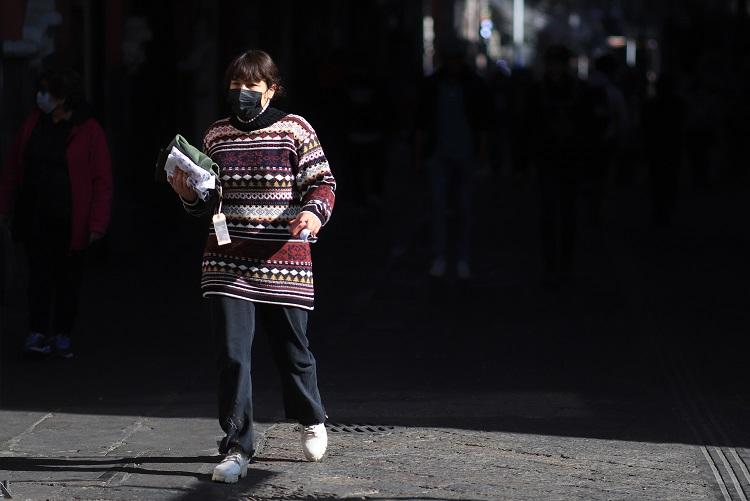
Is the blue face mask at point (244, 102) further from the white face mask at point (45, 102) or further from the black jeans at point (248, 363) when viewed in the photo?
the white face mask at point (45, 102)

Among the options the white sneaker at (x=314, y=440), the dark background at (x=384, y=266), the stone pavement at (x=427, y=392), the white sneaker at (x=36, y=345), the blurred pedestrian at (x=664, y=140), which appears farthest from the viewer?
the blurred pedestrian at (x=664, y=140)

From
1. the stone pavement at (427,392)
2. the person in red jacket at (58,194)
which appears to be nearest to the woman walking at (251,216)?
the stone pavement at (427,392)

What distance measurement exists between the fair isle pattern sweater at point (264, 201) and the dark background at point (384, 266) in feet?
1.06

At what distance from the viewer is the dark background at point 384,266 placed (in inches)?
375

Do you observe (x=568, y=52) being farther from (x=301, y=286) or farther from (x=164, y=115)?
(x=301, y=286)

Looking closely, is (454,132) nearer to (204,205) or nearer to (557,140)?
(557,140)

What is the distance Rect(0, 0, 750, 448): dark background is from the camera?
9.52 meters

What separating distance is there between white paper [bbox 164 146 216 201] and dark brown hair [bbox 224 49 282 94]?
375 mm

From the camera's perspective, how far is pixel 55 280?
996cm

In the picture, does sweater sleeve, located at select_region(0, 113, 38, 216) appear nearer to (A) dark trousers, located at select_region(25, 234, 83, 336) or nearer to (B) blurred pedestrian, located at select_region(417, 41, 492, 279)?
(A) dark trousers, located at select_region(25, 234, 83, 336)

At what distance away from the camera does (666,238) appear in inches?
703

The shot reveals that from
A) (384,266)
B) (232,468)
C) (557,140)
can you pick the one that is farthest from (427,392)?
(384,266)

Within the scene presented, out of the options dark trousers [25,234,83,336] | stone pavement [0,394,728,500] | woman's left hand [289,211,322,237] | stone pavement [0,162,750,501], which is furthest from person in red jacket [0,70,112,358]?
woman's left hand [289,211,322,237]

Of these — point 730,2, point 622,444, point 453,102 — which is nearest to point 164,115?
point 453,102
